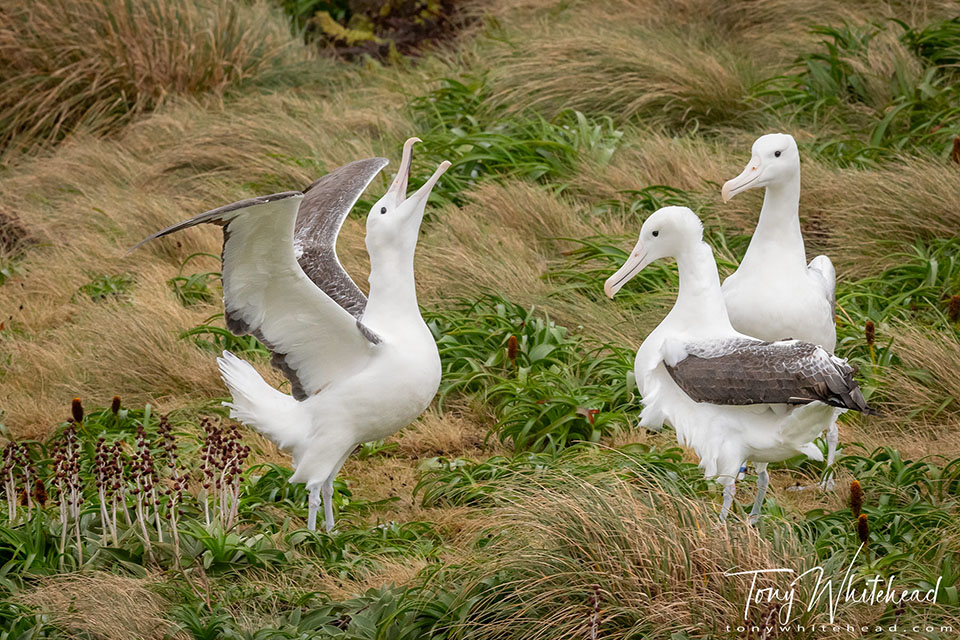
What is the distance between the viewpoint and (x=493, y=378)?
5.82 m

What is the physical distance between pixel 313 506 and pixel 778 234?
7.31ft

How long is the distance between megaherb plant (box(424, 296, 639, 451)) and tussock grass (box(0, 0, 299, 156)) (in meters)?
4.78

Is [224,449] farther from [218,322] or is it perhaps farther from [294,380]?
[218,322]

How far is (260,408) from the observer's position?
461cm

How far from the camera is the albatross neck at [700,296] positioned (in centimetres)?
441

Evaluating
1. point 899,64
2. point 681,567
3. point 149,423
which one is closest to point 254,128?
point 149,423

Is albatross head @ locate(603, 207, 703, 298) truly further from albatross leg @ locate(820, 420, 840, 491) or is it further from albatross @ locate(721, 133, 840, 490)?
albatross leg @ locate(820, 420, 840, 491)

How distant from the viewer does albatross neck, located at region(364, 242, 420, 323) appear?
177 inches

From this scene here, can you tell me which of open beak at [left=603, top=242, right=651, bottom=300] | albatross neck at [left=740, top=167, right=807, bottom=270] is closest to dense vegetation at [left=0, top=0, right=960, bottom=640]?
albatross neck at [left=740, top=167, right=807, bottom=270]

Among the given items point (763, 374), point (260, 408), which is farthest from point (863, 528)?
point (260, 408)

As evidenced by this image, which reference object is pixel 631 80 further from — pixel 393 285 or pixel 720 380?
pixel 720 380

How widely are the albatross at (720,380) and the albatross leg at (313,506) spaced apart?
1.27 m

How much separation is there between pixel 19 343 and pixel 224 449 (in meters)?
3.06
